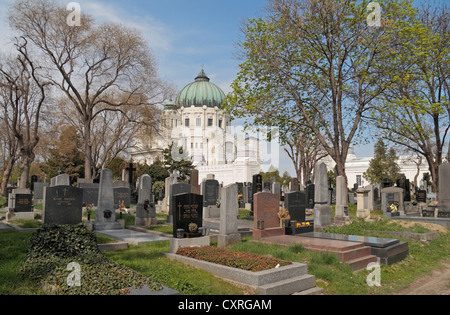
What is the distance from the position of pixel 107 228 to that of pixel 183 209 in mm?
5152

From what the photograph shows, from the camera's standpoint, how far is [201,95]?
3743 inches

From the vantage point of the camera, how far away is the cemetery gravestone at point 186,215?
9.06 metres

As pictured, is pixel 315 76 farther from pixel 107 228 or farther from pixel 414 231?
pixel 107 228

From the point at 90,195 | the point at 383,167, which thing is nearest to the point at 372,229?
the point at 90,195

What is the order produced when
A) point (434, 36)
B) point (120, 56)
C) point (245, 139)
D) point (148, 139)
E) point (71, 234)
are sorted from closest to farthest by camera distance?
1. point (71, 234)
2. point (434, 36)
3. point (120, 56)
4. point (148, 139)
5. point (245, 139)

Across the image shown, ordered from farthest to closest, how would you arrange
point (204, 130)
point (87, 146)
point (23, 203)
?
point (204, 130), point (87, 146), point (23, 203)

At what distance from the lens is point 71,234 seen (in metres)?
6.76

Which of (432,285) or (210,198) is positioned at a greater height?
(210,198)

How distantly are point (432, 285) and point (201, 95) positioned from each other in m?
90.4

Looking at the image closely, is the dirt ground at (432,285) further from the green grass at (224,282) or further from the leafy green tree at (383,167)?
the leafy green tree at (383,167)

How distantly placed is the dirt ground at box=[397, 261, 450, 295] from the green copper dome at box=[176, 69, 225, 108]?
288ft

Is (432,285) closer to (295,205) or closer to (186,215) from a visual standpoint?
(295,205)
